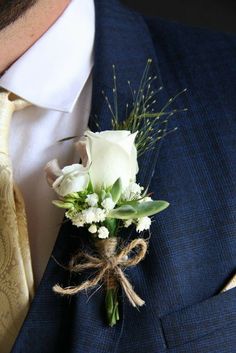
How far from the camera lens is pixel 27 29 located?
2.52ft

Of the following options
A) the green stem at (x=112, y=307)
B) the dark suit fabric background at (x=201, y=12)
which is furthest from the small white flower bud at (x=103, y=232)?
the dark suit fabric background at (x=201, y=12)

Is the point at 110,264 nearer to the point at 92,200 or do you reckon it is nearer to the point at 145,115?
the point at 92,200

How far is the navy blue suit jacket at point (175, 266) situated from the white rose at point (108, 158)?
0.12 m

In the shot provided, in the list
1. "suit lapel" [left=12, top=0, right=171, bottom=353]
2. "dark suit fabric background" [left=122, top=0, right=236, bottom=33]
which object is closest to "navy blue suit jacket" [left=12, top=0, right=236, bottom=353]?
"suit lapel" [left=12, top=0, right=171, bottom=353]

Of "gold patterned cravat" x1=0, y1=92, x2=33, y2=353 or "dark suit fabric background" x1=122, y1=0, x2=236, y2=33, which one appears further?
"dark suit fabric background" x1=122, y1=0, x2=236, y2=33

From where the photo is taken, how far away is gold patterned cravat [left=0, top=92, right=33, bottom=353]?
2.32 ft

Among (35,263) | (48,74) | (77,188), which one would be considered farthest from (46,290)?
(48,74)

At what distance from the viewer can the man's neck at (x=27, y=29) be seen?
753 millimetres

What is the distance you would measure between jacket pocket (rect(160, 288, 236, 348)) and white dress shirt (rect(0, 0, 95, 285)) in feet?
0.70

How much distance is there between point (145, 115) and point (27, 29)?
24 cm

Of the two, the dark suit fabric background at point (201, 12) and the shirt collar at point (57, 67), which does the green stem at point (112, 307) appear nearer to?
the shirt collar at point (57, 67)

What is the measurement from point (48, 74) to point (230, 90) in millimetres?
304

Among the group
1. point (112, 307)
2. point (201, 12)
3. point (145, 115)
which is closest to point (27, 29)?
point (145, 115)

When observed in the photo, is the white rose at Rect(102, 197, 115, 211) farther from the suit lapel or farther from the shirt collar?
the shirt collar
